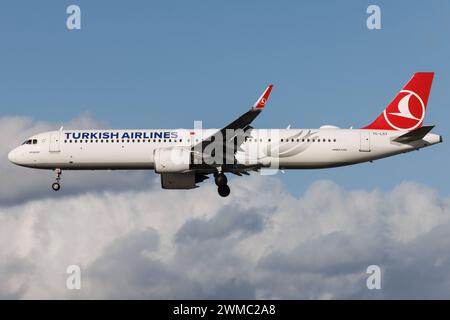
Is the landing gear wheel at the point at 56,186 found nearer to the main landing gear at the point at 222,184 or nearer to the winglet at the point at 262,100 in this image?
the main landing gear at the point at 222,184

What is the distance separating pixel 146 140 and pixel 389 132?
15460mm

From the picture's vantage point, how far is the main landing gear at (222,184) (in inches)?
1913

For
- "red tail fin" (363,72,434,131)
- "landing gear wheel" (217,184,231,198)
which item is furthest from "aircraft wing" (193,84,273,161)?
"red tail fin" (363,72,434,131)

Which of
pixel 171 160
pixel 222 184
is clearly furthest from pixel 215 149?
pixel 171 160

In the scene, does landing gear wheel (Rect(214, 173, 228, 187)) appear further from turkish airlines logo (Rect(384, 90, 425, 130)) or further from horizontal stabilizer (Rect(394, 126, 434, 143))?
turkish airlines logo (Rect(384, 90, 425, 130))

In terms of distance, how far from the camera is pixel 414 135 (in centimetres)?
4778

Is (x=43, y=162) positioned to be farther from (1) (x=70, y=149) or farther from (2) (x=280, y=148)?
(2) (x=280, y=148)

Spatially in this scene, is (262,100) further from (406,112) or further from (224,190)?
(406,112)

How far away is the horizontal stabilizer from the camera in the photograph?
46803 millimetres

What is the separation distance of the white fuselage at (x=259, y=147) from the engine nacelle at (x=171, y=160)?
4.82ft

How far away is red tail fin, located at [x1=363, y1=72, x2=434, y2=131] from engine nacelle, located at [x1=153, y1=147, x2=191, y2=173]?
12.4 m

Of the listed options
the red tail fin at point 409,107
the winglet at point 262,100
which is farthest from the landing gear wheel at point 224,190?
the red tail fin at point 409,107

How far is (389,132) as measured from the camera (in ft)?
163
